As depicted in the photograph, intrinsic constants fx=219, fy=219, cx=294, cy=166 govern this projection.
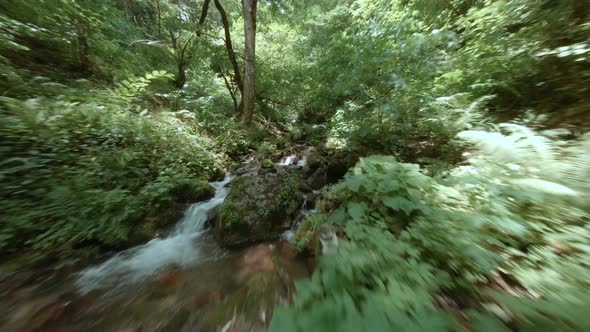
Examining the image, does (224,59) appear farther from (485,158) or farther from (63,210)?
(485,158)

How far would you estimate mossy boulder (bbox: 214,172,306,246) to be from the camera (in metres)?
3.60

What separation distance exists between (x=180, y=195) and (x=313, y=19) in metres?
10.0

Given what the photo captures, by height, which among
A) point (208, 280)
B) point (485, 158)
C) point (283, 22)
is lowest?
point (208, 280)

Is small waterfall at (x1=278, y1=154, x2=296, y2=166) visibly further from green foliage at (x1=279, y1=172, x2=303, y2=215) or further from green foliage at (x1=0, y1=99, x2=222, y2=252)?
green foliage at (x1=0, y1=99, x2=222, y2=252)

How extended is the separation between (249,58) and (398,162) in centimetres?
629

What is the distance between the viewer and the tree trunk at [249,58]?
714 centimetres

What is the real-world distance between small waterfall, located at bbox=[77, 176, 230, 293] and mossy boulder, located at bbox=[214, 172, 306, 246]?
36 centimetres

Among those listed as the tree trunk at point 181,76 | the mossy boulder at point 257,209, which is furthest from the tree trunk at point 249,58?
the mossy boulder at point 257,209

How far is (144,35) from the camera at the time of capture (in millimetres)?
7969

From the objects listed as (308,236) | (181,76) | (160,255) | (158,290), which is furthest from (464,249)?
(181,76)

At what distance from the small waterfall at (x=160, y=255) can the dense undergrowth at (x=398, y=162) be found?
321mm

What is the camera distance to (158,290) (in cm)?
255

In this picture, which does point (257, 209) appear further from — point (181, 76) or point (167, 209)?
point (181, 76)

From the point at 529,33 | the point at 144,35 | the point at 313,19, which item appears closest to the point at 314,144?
the point at 529,33
